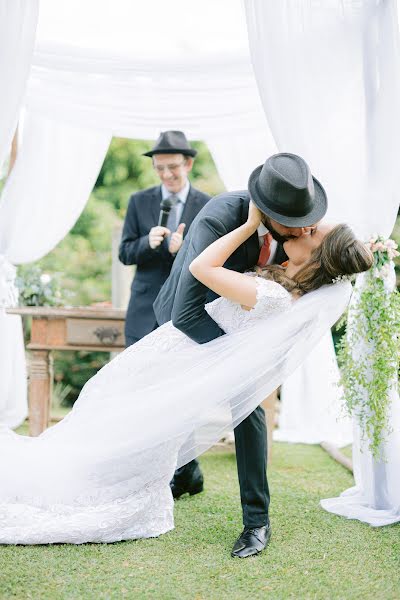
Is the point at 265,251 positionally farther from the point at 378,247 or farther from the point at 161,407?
the point at 161,407

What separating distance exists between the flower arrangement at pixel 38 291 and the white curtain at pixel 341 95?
2.15 m

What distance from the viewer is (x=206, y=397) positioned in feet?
9.92

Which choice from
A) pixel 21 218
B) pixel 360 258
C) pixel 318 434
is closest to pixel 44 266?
pixel 21 218

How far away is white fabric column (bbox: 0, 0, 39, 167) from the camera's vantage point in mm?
3469

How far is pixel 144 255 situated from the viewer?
166 inches

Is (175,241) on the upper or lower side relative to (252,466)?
upper

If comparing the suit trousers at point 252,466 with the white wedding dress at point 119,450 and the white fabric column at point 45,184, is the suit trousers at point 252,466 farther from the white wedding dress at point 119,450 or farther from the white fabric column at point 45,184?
the white fabric column at point 45,184

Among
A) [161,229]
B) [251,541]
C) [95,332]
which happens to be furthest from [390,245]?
[95,332]

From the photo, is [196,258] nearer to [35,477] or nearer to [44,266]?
[35,477]

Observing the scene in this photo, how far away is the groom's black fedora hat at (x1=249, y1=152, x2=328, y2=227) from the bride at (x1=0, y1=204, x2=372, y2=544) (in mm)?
101

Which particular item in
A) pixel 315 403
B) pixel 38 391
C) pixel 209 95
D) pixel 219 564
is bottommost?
pixel 315 403

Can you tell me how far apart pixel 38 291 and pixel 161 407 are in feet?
7.13

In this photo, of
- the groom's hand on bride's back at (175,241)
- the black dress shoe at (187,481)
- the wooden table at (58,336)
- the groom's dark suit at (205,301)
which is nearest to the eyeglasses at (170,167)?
the groom's hand on bride's back at (175,241)

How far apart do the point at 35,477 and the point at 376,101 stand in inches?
85.6
